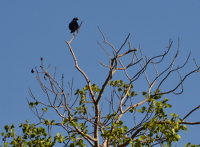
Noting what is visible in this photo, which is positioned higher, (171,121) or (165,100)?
(165,100)

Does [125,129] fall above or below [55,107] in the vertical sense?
below

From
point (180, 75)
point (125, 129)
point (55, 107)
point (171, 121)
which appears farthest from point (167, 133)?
point (55, 107)

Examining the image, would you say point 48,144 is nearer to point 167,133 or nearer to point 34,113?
point 34,113

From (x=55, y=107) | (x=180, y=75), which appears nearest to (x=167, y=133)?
(x=180, y=75)

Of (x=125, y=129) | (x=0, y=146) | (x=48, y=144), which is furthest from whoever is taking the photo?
(x=0, y=146)

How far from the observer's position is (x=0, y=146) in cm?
845

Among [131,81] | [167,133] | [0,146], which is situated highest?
[131,81]

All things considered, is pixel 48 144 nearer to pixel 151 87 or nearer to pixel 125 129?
pixel 125 129

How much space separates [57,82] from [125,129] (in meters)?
1.67

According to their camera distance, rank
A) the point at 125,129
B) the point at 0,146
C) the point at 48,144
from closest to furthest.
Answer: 1. the point at 125,129
2. the point at 48,144
3. the point at 0,146

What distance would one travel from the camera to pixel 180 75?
820 centimetres

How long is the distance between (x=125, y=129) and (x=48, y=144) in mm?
1594

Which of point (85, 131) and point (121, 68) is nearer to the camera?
point (85, 131)

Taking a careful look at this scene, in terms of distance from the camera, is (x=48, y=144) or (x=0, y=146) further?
(x=0, y=146)
